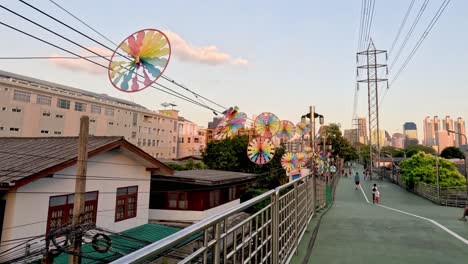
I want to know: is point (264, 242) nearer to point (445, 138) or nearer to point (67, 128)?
point (67, 128)

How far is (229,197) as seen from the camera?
66.1 ft

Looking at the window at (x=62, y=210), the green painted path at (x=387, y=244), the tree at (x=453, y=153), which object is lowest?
the window at (x=62, y=210)

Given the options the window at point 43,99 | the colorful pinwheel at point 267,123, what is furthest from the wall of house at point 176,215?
the window at point 43,99

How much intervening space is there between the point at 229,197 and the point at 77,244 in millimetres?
14554

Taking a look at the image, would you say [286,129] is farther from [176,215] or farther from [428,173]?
[428,173]

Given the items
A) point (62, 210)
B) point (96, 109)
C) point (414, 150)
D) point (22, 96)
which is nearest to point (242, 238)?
point (62, 210)

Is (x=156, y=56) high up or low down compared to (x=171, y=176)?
up

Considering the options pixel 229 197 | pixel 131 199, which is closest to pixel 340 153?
pixel 229 197

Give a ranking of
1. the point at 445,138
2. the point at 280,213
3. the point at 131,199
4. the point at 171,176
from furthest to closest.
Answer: the point at 445,138
the point at 171,176
the point at 131,199
the point at 280,213

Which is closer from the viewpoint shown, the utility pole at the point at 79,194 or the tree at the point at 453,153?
the utility pole at the point at 79,194

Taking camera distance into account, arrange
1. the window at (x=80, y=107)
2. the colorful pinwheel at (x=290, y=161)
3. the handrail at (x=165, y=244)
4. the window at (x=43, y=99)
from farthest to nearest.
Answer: the window at (x=80, y=107) < the window at (x=43, y=99) < the colorful pinwheel at (x=290, y=161) < the handrail at (x=165, y=244)

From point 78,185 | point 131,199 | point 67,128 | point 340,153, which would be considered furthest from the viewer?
point 340,153

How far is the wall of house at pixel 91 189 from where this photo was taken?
26.1 feet

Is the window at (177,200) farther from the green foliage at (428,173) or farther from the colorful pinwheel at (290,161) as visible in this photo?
the green foliage at (428,173)
